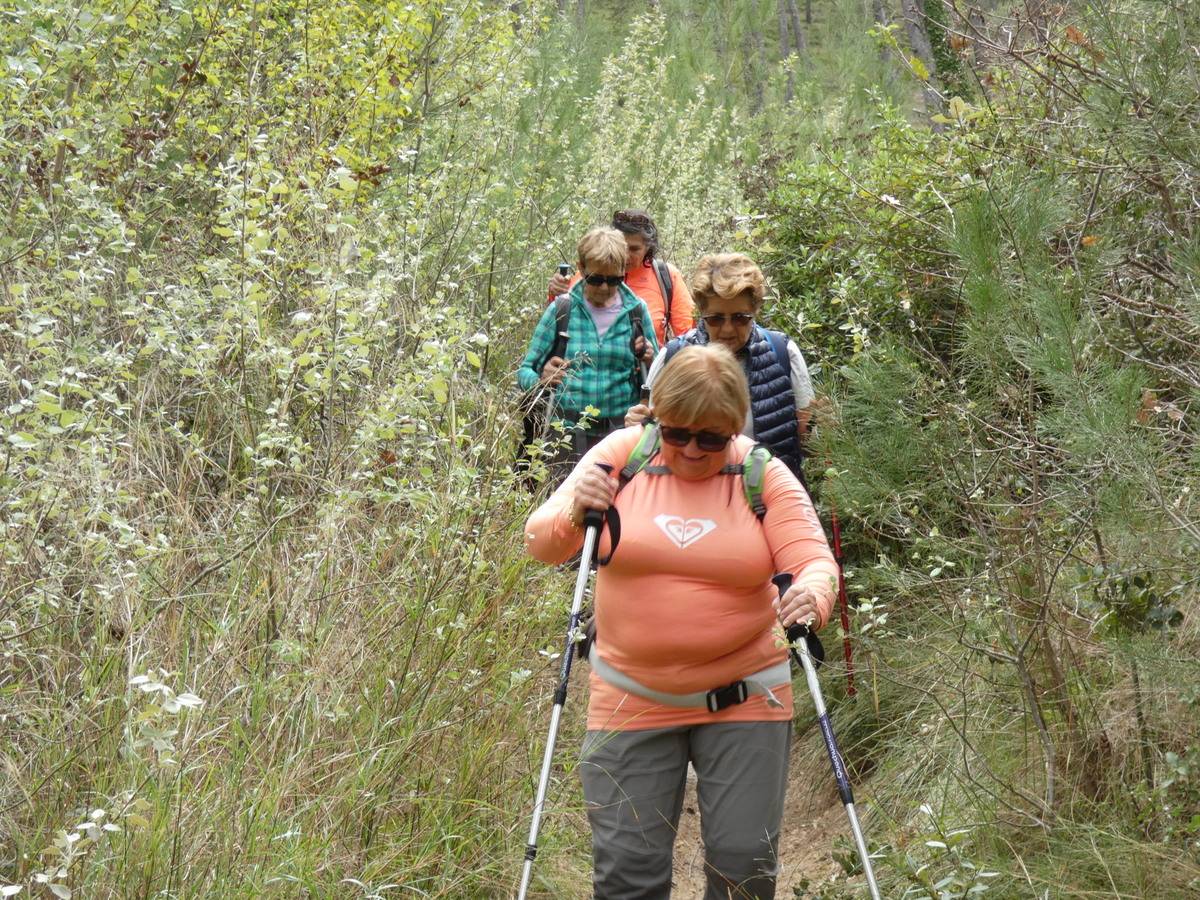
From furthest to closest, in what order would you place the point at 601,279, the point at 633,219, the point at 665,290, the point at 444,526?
the point at 665,290 < the point at 633,219 < the point at 601,279 < the point at 444,526

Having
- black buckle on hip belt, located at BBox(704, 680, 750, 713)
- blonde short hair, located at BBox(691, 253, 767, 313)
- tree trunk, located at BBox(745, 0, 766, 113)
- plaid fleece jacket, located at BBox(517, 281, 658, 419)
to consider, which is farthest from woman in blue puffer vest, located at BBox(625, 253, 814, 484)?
tree trunk, located at BBox(745, 0, 766, 113)

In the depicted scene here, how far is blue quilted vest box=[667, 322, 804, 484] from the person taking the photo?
6.15 meters

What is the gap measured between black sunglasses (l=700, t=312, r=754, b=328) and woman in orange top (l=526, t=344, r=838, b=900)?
1669 mm

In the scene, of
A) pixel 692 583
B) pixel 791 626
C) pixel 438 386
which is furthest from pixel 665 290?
pixel 791 626

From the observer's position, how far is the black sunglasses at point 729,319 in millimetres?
5969

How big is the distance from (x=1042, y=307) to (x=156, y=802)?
2.82 meters

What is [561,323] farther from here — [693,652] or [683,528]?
[693,652]

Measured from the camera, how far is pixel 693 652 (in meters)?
4.19

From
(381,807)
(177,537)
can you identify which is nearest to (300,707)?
(381,807)

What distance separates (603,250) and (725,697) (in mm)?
4013

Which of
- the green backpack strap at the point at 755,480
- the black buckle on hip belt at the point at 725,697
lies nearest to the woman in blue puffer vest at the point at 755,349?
the green backpack strap at the point at 755,480

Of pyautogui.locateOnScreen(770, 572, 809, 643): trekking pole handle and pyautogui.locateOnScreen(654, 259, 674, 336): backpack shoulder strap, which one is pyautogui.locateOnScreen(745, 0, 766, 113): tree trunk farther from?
pyautogui.locateOnScreen(770, 572, 809, 643): trekking pole handle

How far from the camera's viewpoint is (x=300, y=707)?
473 cm

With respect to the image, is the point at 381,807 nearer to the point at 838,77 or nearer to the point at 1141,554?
the point at 1141,554
